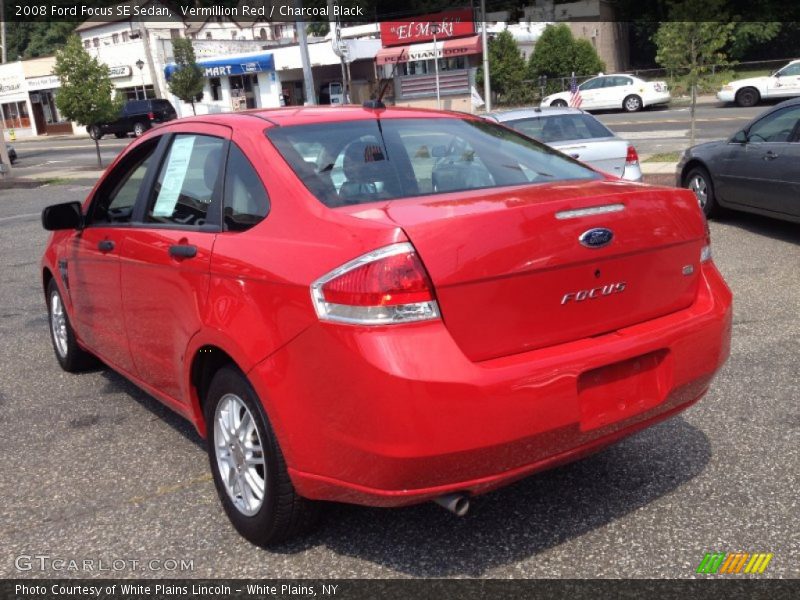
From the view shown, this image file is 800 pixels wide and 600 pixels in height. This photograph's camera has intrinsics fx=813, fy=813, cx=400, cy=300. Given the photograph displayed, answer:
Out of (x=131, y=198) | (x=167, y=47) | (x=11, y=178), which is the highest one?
(x=167, y=47)

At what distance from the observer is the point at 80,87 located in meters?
27.1

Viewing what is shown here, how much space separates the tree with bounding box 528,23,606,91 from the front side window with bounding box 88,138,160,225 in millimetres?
42243

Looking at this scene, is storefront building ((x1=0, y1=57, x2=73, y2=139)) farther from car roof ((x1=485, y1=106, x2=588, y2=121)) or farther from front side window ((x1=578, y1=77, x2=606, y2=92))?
car roof ((x1=485, y1=106, x2=588, y2=121))

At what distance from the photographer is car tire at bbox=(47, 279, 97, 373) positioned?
5523 millimetres

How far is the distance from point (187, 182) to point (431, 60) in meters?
45.4

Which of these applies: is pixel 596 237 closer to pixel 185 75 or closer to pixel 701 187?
pixel 701 187

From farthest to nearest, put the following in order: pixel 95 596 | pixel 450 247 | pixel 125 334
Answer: pixel 125 334 < pixel 95 596 < pixel 450 247

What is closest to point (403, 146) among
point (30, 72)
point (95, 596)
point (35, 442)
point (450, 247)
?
point (450, 247)

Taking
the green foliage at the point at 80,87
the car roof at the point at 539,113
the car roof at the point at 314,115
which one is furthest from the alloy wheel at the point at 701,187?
the green foliage at the point at 80,87

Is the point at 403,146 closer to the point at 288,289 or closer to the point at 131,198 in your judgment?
the point at 288,289

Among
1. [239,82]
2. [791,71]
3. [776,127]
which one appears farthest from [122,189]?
[239,82]

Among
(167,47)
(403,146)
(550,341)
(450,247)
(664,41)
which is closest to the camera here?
(450,247)

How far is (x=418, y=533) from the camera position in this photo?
3.33m

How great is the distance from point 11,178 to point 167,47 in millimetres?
34342
